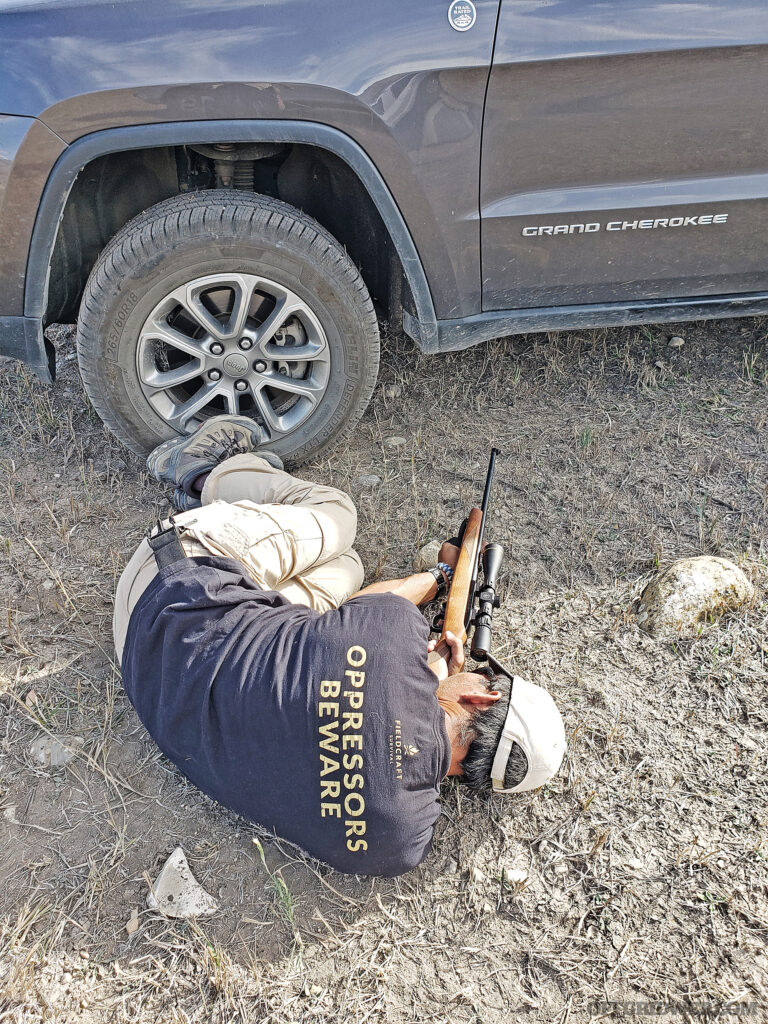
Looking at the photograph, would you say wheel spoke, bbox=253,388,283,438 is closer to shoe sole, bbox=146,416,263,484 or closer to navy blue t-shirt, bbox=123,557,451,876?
shoe sole, bbox=146,416,263,484

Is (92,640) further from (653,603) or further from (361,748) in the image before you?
(653,603)

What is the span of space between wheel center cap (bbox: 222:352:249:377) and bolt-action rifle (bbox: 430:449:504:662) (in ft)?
3.41

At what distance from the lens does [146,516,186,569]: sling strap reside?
2.25 meters

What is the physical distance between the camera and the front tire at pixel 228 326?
8.89ft

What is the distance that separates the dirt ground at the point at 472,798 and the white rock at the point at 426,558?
7 cm

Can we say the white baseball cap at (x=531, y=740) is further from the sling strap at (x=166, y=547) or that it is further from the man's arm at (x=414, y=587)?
the sling strap at (x=166, y=547)

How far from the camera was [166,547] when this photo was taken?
7.39 feet

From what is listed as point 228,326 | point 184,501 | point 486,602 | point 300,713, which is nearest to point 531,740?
point 486,602

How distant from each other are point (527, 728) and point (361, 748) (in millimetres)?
551

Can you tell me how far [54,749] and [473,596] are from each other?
1429mm

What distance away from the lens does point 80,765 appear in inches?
93.2

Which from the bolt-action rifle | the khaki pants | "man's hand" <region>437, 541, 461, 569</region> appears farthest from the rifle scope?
the khaki pants

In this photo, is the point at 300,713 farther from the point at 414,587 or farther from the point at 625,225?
the point at 625,225

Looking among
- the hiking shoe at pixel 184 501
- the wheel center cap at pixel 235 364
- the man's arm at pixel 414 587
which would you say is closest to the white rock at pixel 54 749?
the hiking shoe at pixel 184 501
